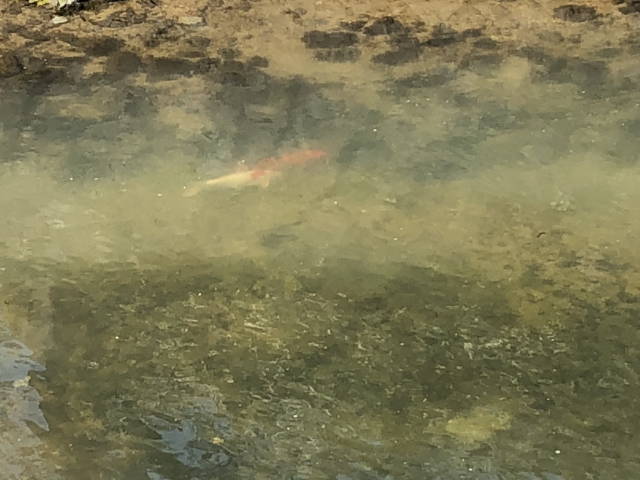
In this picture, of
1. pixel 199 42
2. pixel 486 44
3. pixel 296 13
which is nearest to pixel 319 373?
pixel 486 44

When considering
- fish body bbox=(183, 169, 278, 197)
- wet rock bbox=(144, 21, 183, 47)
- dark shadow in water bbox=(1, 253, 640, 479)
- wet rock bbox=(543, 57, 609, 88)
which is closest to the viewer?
dark shadow in water bbox=(1, 253, 640, 479)

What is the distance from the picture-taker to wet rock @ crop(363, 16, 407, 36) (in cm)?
646

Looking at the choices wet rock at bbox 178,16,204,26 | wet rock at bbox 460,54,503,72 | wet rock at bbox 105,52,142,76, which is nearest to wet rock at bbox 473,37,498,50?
wet rock at bbox 460,54,503,72

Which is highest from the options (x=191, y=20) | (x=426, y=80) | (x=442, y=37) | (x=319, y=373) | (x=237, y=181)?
(x=191, y=20)

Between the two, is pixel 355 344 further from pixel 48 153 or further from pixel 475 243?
pixel 48 153

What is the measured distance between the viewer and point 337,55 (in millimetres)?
6168

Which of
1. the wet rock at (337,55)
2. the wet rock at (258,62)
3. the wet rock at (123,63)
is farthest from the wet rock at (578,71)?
the wet rock at (123,63)

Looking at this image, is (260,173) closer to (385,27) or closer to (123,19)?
(385,27)

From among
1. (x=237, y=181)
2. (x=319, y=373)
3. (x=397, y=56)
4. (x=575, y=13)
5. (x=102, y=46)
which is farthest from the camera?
(x=575, y=13)

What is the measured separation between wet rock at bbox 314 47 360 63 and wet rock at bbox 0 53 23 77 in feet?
→ 7.20

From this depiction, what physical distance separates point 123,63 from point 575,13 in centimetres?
350

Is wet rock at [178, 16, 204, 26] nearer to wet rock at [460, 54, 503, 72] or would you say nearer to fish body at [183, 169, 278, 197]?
wet rock at [460, 54, 503, 72]

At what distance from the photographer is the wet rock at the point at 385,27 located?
6.46 m

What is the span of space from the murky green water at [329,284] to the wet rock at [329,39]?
0.73 metres
